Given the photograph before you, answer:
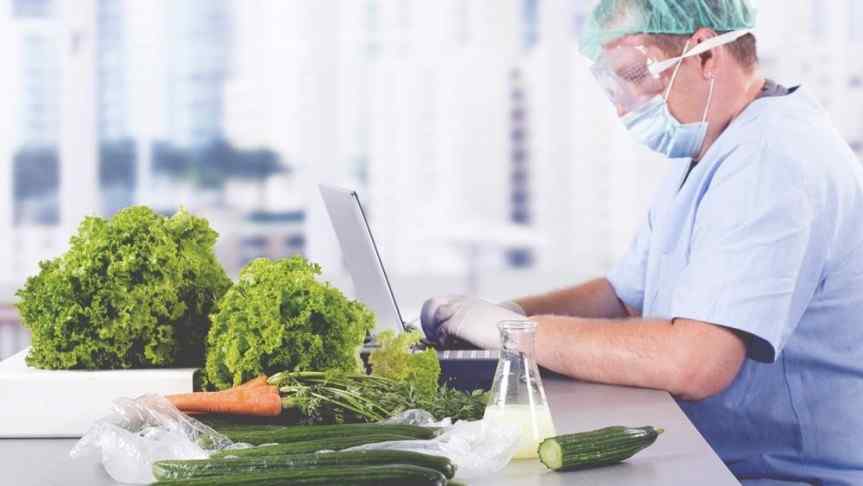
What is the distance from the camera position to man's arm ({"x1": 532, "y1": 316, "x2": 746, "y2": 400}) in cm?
204

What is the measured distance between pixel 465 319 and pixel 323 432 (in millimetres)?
767

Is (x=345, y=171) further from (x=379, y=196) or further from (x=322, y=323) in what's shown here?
(x=322, y=323)

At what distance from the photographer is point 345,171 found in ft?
17.6

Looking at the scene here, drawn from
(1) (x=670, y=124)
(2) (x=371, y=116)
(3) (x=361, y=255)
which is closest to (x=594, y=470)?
(3) (x=361, y=255)

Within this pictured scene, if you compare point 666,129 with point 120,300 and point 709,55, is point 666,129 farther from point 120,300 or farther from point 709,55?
point 120,300

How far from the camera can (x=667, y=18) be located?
2.34 meters

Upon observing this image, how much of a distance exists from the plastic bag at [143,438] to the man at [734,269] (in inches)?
29.7

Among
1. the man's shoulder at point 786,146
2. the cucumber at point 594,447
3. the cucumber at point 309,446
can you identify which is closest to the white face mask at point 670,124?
the man's shoulder at point 786,146

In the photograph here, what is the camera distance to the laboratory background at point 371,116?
5.30 meters

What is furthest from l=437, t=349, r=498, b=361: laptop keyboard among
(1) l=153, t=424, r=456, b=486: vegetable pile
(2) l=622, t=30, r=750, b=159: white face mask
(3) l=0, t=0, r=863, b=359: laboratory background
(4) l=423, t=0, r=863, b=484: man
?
(3) l=0, t=0, r=863, b=359: laboratory background

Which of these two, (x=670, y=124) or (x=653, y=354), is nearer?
(x=653, y=354)

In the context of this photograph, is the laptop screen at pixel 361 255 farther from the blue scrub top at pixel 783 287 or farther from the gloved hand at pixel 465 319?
the blue scrub top at pixel 783 287

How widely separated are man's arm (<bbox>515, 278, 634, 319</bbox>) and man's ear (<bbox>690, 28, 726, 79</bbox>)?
67cm

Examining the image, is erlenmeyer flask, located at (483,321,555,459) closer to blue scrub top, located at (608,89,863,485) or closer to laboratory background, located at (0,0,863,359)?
blue scrub top, located at (608,89,863,485)
